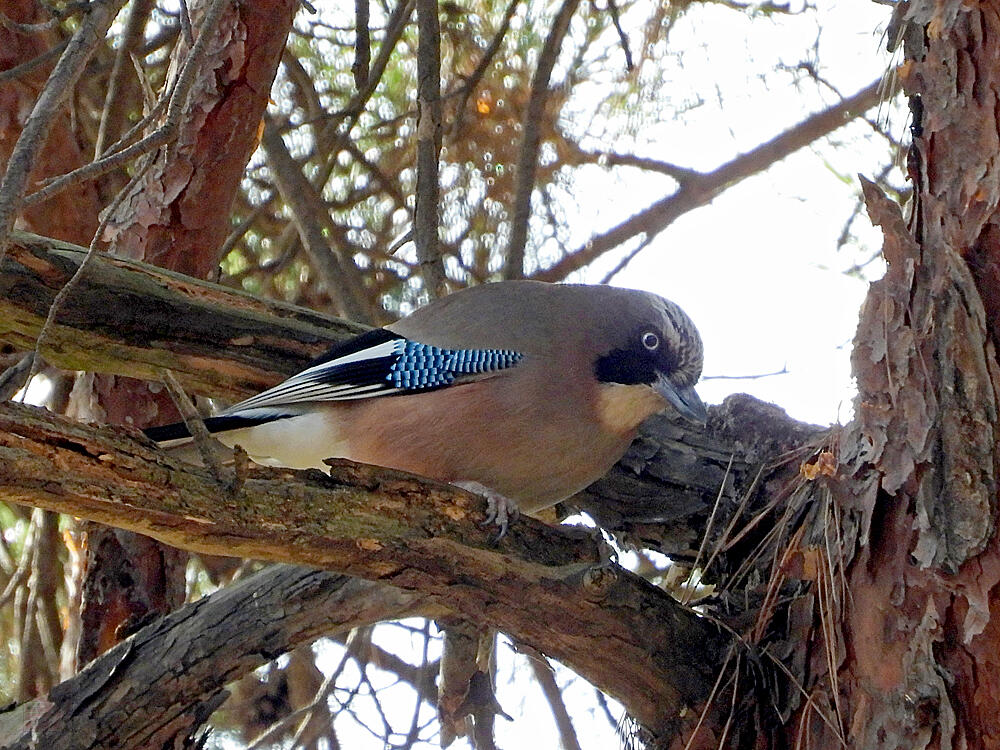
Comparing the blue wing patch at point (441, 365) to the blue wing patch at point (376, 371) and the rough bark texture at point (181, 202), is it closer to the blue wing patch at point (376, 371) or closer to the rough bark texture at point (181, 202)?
the blue wing patch at point (376, 371)

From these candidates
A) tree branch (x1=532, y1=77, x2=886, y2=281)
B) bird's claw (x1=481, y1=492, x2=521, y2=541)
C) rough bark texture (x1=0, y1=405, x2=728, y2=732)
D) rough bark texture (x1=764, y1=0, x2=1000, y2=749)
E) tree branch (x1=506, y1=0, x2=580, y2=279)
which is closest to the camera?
rough bark texture (x1=0, y1=405, x2=728, y2=732)

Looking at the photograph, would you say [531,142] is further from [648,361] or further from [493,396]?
[493,396]

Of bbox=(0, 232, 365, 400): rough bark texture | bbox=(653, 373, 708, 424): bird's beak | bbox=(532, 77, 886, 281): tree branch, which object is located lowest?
bbox=(653, 373, 708, 424): bird's beak

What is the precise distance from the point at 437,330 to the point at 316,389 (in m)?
0.43

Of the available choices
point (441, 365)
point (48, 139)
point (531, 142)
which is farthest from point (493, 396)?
point (48, 139)

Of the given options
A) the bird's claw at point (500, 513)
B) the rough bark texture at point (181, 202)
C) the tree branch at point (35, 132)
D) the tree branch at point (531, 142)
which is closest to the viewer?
the tree branch at point (35, 132)

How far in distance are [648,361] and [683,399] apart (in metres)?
0.21

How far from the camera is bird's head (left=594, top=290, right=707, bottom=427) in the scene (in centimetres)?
351

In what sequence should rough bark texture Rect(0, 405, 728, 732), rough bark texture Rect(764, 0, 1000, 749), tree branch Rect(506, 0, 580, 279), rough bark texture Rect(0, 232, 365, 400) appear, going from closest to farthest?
rough bark texture Rect(0, 405, 728, 732) < rough bark texture Rect(764, 0, 1000, 749) < rough bark texture Rect(0, 232, 365, 400) < tree branch Rect(506, 0, 580, 279)

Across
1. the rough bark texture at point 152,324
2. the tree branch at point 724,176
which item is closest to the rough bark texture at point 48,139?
the rough bark texture at point 152,324

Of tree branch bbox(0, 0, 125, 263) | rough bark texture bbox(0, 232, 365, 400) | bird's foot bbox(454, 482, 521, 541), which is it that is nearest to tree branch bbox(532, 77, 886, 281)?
rough bark texture bbox(0, 232, 365, 400)

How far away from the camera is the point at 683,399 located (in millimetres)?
3482

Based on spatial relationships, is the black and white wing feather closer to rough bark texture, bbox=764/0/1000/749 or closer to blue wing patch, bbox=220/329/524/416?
blue wing patch, bbox=220/329/524/416

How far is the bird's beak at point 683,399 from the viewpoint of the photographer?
341cm
